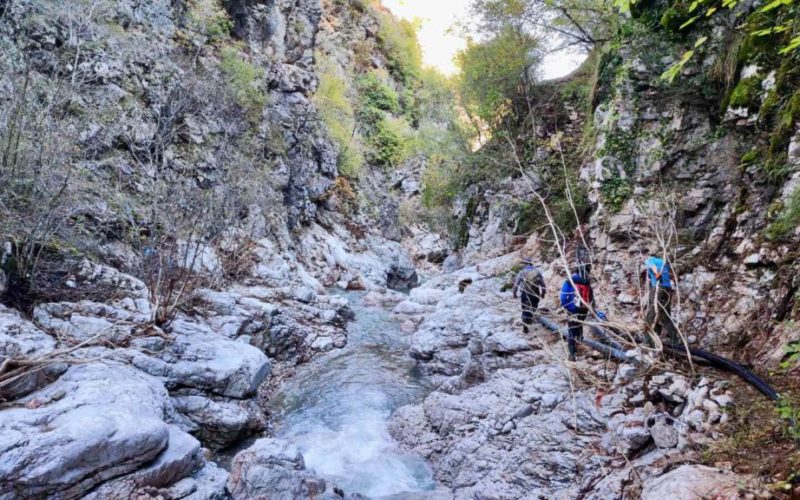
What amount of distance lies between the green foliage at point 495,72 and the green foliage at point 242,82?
9.43 m

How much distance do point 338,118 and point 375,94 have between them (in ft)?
29.0

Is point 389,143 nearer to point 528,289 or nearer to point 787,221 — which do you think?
point 528,289

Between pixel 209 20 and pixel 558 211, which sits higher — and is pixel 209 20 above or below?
above

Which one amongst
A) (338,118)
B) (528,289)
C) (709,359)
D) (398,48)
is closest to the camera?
(709,359)

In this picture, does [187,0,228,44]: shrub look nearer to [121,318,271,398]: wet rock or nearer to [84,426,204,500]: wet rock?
[121,318,271,398]: wet rock

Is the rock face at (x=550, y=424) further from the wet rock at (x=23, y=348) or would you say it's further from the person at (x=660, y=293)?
the wet rock at (x=23, y=348)

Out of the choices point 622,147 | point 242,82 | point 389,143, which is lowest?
point 622,147

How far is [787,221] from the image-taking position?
197 inches

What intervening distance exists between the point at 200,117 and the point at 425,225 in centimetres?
2174

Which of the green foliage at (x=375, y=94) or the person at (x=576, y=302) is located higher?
the green foliage at (x=375, y=94)

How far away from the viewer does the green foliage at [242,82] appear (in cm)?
1890

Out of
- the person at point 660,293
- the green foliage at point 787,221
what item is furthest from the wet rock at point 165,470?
the green foliage at point 787,221

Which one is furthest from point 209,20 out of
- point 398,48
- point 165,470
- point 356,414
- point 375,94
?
point 398,48

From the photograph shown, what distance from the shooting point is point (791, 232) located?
4.99m
